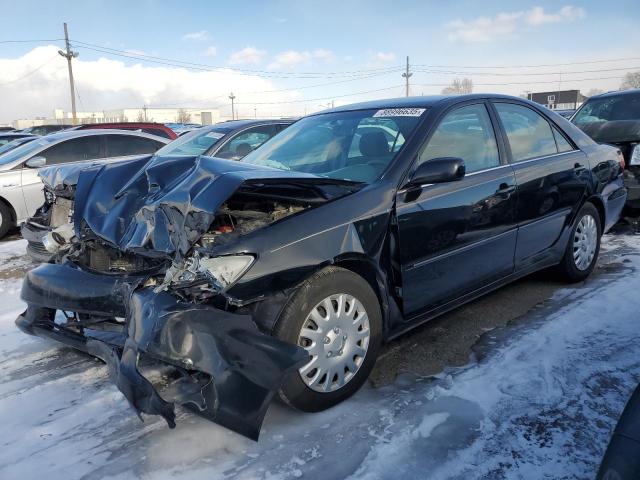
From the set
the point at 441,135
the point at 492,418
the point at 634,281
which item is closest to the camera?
the point at 492,418

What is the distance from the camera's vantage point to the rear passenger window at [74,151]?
8.20 metres

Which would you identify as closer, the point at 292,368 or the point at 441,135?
the point at 292,368

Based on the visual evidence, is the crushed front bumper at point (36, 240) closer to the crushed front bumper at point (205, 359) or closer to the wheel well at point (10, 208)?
the crushed front bumper at point (205, 359)

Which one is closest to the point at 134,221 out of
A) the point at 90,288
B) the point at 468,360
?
the point at 90,288

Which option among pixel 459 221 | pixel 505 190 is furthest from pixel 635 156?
pixel 459 221

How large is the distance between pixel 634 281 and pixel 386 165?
2923mm

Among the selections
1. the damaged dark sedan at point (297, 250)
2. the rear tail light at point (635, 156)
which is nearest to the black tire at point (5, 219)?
the damaged dark sedan at point (297, 250)

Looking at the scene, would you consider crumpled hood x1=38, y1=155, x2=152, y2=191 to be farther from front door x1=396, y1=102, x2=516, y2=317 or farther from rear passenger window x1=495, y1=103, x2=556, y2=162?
rear passenger window x1=495, y1=103, x2=556, y2=162

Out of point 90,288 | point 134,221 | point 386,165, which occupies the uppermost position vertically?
point 386,165

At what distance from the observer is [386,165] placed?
10.6 ft

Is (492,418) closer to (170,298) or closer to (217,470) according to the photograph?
(217,470)

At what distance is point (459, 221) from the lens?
11.3 ft

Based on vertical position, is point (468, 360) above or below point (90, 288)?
below

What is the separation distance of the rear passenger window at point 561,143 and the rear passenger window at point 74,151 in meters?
6.97
